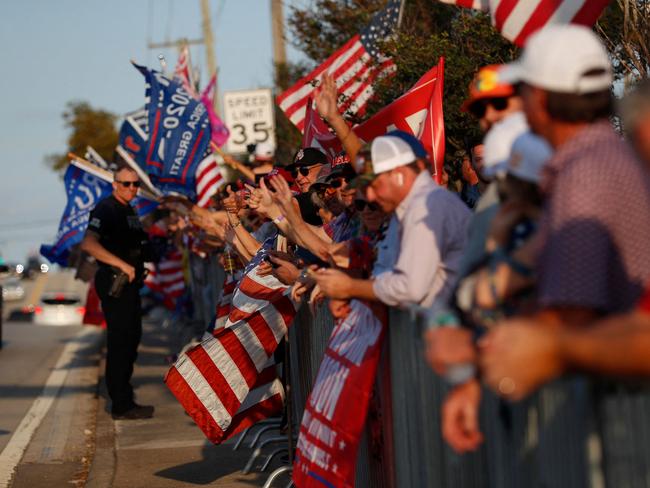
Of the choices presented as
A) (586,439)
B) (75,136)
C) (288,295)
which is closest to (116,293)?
(288,295)

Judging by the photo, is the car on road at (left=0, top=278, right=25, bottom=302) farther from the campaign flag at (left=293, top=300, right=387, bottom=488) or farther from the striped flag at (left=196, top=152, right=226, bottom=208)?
the campaign flag at (left=293, top=300, right=387, bottom=488)

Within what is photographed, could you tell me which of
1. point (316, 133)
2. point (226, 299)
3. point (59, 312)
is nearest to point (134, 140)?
point (316, 133)

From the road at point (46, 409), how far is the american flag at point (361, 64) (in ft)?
13.2

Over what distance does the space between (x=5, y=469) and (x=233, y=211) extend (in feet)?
8.77

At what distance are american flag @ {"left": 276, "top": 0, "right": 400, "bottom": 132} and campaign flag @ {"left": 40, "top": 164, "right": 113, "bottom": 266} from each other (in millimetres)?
6064

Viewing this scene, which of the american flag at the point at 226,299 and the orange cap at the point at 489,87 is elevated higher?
the orange cap at the point at 489,87

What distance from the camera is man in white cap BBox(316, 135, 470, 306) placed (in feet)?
17.3

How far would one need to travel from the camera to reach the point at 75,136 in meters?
49.3

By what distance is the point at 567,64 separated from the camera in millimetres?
3359

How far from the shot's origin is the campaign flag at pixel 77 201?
17969mm

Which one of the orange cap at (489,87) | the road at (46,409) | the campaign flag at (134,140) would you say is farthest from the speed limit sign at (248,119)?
the orange cap at (489,87)

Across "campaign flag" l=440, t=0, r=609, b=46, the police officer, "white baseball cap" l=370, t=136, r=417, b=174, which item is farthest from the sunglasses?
the police officer

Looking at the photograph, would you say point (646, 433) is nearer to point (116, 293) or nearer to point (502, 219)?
point (502, 219)

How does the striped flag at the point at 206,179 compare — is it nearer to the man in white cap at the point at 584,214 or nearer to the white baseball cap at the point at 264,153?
the white baseball cap at the point at 264,153
